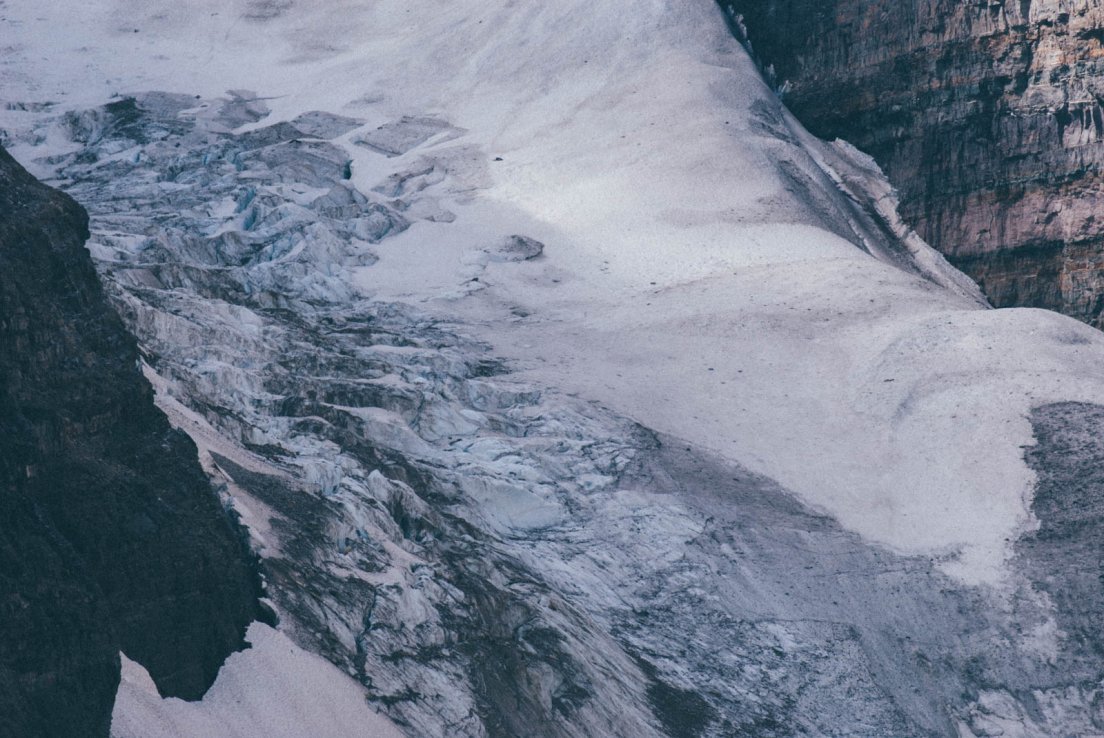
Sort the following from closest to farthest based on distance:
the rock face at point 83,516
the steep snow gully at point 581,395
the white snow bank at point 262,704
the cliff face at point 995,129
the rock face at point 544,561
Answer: the rock face at point 83,516 < the white snow bank at point 262,704 < the rock face at point 544,561 < the steep snow gully at point 581,395 < the cliff face at point 995,129

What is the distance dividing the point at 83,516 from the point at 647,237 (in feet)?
93.3

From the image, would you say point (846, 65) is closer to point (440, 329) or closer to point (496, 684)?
point (440, 329)

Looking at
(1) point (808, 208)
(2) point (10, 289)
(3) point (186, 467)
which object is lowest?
(1) point (808, 208)

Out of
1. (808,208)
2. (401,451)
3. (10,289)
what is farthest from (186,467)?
(808,208)

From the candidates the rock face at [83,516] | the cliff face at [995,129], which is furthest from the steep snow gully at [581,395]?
the cliff face at [995,129]

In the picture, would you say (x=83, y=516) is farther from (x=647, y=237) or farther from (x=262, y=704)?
(x=647, y=237)

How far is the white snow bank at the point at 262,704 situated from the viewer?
894 inches

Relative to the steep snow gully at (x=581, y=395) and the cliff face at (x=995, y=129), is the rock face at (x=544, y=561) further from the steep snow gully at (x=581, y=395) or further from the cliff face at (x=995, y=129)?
the cliff face at (x=995, y=129)

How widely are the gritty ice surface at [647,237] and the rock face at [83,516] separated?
15.1 metres

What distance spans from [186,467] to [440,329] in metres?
16.8

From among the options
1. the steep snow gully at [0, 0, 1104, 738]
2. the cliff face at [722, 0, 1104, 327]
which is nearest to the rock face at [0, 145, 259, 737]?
the steep snow gully at [0, 0, 1104, 738]

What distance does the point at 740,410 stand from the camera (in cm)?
3909

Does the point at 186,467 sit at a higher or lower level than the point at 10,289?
lower

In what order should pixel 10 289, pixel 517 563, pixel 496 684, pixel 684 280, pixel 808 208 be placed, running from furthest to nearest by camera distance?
pixel 808 208, pixel 684 280, pixel 517 563, pixel 496 684, pixel 10 289
